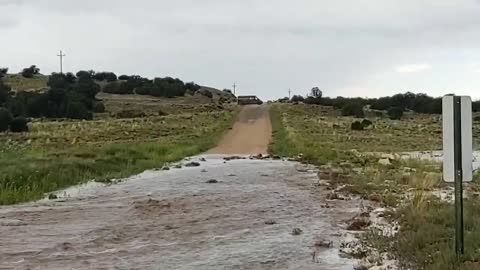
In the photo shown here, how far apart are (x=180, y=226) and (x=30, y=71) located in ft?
354

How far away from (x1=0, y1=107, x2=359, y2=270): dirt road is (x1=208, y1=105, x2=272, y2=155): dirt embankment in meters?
11.8

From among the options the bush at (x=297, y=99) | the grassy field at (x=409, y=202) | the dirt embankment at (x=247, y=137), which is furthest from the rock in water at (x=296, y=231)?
the bush at (x=297, y=99)

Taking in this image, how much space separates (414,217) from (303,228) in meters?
1.51

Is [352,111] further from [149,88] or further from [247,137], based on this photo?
[247,137]

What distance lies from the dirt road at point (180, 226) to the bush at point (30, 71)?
→ 99.0 meters

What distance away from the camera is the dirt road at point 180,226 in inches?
344

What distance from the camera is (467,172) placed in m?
7.60

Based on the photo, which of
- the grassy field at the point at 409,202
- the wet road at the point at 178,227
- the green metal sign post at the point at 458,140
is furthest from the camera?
the wet road at the point at 178,227

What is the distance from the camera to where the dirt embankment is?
30.1 meters


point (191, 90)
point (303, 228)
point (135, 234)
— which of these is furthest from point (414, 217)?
point (191, 90)

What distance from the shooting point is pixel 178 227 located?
36.7ft

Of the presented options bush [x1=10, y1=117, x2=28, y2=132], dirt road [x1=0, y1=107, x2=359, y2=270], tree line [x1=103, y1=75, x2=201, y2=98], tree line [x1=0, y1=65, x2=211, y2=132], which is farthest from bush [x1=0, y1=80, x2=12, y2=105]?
dirt road [x1=0, y1=107, x2=359, y2=270]

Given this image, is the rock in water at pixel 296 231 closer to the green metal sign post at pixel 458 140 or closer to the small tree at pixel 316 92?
the green metal sign post at pixel 458 140

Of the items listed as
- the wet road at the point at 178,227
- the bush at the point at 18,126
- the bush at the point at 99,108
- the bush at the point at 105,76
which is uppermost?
the bush at the point at 105,76
